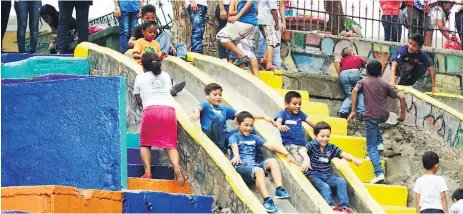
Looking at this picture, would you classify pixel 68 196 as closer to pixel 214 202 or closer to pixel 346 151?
pixel 214 202

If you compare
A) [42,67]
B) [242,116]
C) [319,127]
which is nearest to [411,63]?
[319,127]

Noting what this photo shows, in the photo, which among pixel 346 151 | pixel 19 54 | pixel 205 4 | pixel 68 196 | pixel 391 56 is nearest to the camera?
pixel 68 196

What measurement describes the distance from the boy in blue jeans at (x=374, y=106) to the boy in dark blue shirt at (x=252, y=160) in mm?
1778

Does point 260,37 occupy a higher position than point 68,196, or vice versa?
point 260,37

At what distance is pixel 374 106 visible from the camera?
58.9 feet

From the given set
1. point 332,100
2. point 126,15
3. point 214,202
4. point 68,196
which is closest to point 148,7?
point 126,15

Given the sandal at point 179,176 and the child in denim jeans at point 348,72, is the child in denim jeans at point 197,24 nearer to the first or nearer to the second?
the child in denim jeans at point 348,72

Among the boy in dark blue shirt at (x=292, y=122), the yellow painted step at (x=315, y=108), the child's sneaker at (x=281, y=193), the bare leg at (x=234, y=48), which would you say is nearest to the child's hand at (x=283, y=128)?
the boy in dark blue shirt at (x=292, y=122)

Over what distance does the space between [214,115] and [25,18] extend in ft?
14.0

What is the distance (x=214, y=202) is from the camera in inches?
614

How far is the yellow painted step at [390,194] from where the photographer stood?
1712 cm

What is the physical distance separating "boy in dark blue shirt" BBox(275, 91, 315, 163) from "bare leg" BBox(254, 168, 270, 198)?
1065 mm

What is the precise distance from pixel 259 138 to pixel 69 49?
452cm

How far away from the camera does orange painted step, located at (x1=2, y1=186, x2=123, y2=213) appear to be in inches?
544
